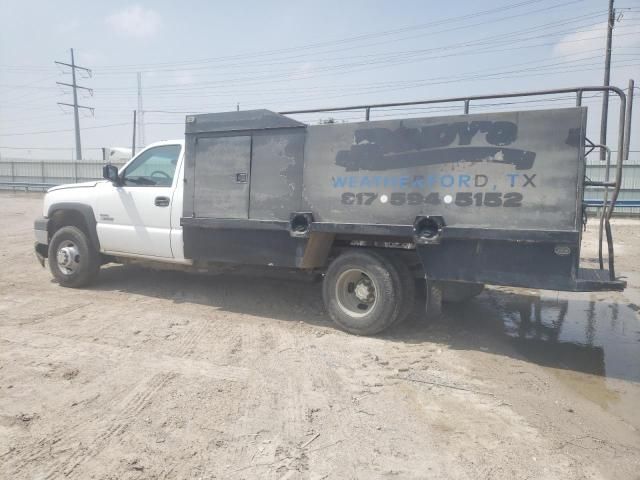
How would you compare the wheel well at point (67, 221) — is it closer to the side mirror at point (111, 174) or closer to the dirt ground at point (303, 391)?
the side mirror at point (111, 174)

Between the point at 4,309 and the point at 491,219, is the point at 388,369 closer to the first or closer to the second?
the point at 491,219

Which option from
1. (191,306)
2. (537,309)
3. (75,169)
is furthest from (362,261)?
(75,169)

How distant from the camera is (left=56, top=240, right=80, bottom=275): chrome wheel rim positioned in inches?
283

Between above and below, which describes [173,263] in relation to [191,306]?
above

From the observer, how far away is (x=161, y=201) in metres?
6.44

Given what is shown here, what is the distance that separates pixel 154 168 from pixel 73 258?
1.98 meters

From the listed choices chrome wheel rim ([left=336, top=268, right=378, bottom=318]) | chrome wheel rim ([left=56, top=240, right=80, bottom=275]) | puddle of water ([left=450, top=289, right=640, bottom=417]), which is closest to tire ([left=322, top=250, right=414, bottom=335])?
chrome wheel rim ([left=336, top=268, right=378, bottom=318])

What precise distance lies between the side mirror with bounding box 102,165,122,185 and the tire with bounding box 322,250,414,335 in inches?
140

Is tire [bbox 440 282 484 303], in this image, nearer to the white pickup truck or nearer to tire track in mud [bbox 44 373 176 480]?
the white pickup truck

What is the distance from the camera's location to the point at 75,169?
34.2 meters

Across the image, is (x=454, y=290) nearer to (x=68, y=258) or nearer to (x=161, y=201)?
(x=161, y=201)

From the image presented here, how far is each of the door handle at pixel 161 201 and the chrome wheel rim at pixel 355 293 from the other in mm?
2697

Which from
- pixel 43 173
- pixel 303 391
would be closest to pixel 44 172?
pixel 43 173

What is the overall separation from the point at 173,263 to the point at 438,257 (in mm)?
3685
